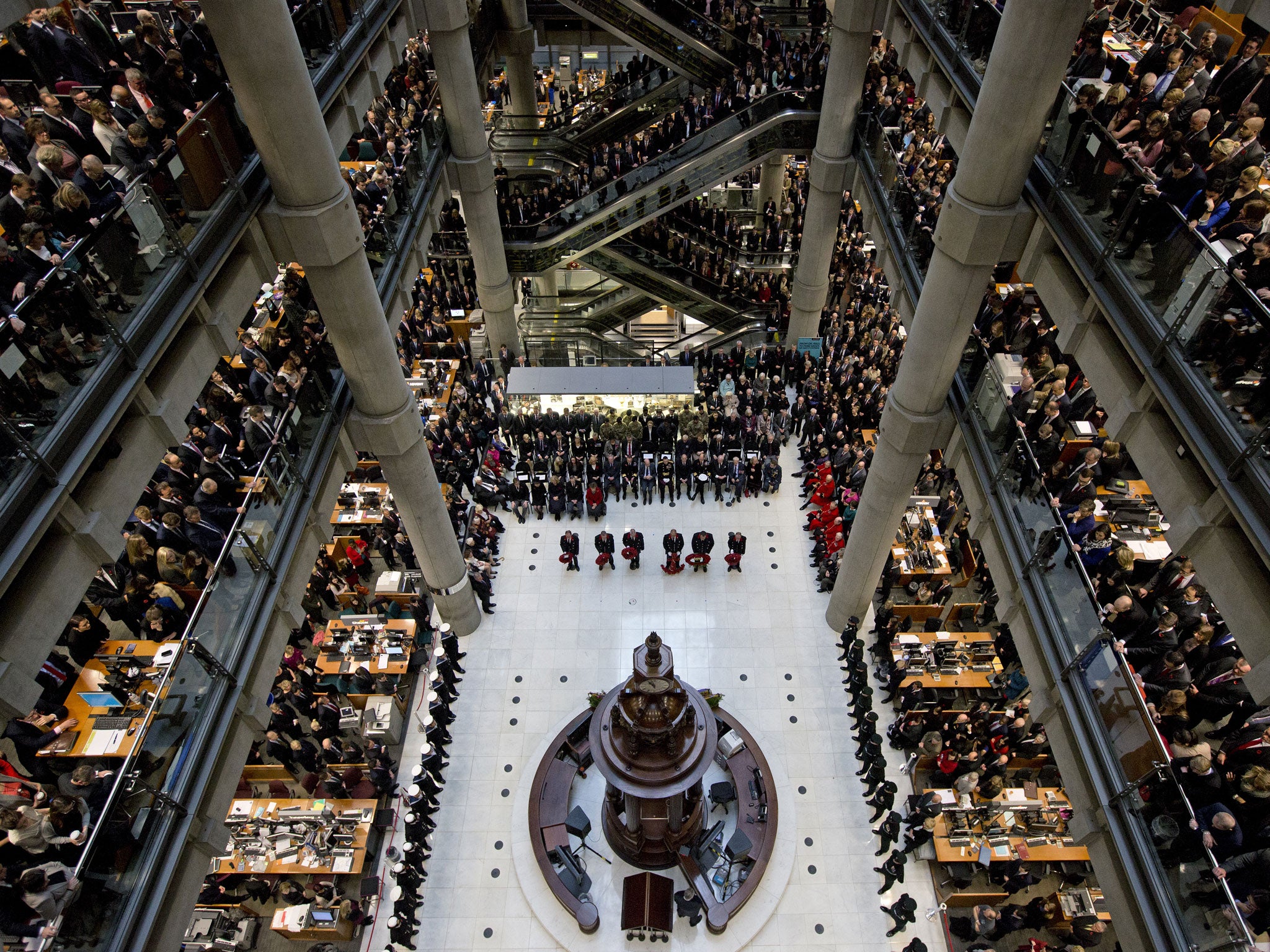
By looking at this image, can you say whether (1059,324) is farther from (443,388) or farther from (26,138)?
(443,388)

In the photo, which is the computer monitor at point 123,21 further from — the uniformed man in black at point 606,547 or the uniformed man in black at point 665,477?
the uniformed man in black at point 665,477

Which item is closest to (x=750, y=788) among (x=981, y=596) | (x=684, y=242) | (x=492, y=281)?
(x=981, y=596)

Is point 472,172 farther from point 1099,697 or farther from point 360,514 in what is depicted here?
point 1099,697

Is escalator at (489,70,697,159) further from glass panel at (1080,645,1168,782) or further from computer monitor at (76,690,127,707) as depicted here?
glass panel at (1080,645,1168,782)

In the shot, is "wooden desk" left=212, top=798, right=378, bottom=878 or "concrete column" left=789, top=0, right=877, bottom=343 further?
"concrete column" left=789, top=0, right=877, bottom=343

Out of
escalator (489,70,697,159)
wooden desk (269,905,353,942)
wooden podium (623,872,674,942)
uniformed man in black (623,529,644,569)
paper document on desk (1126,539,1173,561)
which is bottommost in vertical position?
wooden desk (269,905,353,942)

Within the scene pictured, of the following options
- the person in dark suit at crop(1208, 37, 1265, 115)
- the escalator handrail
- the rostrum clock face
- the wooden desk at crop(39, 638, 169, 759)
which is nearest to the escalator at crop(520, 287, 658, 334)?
the escalator handrail

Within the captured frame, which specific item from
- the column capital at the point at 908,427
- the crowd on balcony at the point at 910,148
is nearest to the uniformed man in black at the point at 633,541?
the column capital at the point at 908,427
